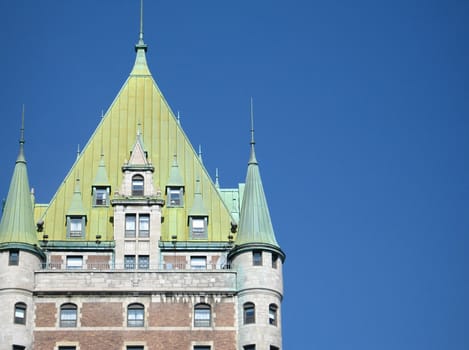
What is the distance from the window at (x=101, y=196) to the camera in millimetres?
111812

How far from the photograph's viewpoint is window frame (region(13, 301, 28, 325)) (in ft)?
337

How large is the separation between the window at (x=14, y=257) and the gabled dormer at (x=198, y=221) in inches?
471

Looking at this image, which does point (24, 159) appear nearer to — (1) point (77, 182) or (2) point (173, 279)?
(1) point (77, 182)

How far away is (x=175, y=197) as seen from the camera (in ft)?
369

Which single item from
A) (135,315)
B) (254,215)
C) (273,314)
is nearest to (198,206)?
(254,215)

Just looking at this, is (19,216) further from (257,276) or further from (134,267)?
(257,276)

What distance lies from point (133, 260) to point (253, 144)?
11707mm

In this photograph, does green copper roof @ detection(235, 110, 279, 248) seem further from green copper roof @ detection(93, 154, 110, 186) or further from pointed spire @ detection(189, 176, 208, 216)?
green copper roof @ detection(93, 154, 110, 186)

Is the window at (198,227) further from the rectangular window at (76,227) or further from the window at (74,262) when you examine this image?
the window at (74,262)

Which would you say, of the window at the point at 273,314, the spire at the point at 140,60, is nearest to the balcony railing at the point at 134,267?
the window at the point at 273,314

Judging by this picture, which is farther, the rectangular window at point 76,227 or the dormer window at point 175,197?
the dormer window at point 175,197

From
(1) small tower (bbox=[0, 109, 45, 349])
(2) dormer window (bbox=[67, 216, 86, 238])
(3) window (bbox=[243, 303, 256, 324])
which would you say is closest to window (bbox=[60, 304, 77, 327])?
(1) small tower (bbox=[0, 109, 45, 349])

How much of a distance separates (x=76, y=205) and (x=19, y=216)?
17.6 ft

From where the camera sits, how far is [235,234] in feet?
362
